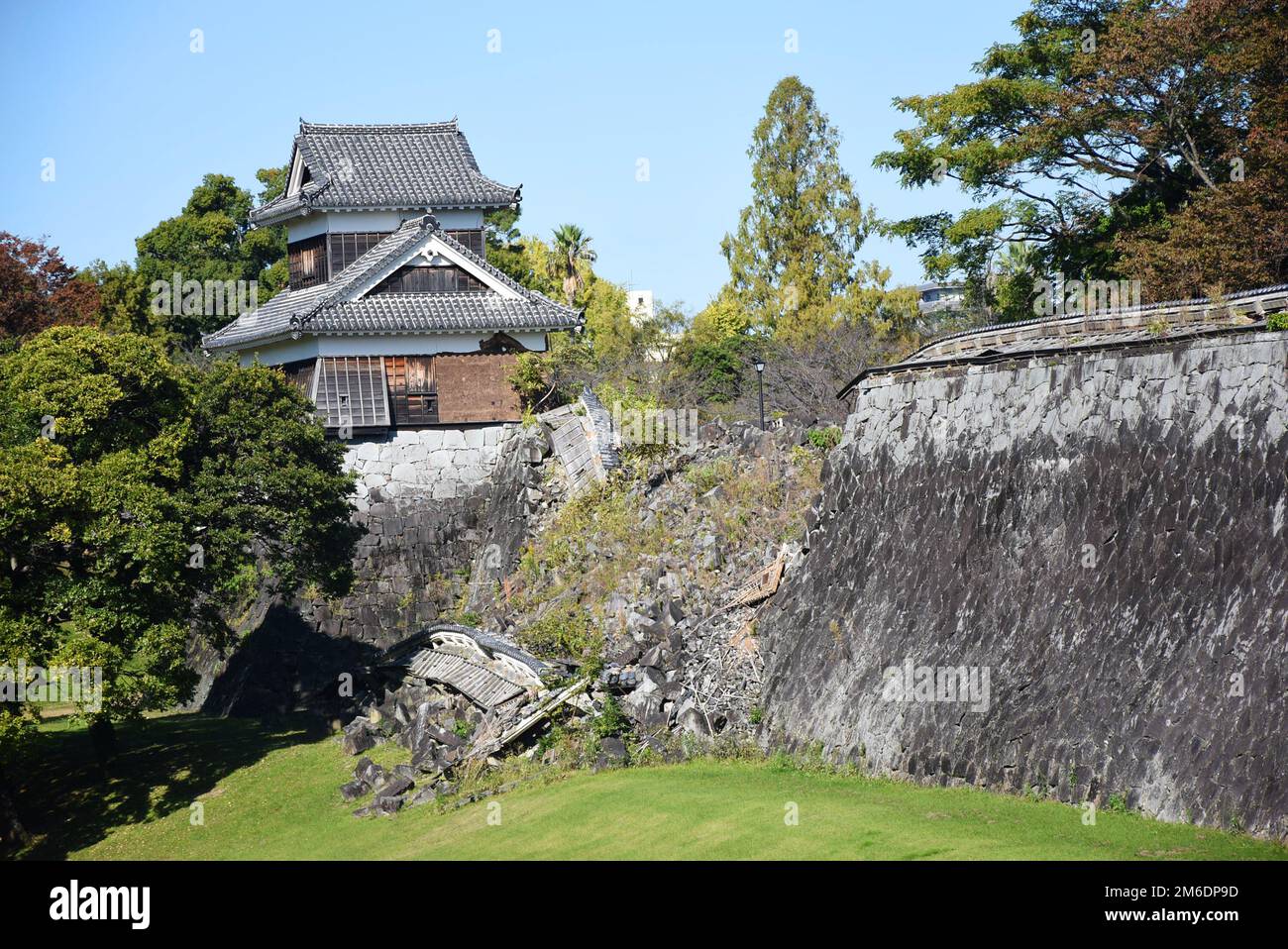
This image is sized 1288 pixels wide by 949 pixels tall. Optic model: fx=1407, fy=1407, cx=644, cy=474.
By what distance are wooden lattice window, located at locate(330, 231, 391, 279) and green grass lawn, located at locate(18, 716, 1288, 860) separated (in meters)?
16.9

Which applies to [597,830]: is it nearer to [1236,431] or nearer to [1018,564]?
[1018,564]

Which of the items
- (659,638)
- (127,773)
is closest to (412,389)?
(127,773)

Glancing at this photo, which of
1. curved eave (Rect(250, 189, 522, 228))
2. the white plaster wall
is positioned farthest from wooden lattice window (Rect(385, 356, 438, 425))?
curved eave (Rect(250, 189, 522, 228))

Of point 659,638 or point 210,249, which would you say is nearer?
point 659,638

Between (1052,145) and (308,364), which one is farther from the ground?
(1052,145)

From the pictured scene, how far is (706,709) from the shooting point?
25672mm

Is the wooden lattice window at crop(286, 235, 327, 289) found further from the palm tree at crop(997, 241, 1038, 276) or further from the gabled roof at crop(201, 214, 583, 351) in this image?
the palm tree at crop(997, 241, 1038, 276)

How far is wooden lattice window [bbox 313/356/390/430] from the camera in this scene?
140 feet

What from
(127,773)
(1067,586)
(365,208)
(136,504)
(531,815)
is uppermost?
(365,208)

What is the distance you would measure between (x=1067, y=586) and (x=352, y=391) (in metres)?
28.1

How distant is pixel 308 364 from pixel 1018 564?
28600 mm

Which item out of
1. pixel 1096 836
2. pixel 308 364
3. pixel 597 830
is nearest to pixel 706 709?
pixel 597 830

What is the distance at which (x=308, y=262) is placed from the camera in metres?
48.4

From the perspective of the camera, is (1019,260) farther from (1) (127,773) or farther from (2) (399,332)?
(1) (127,773)
